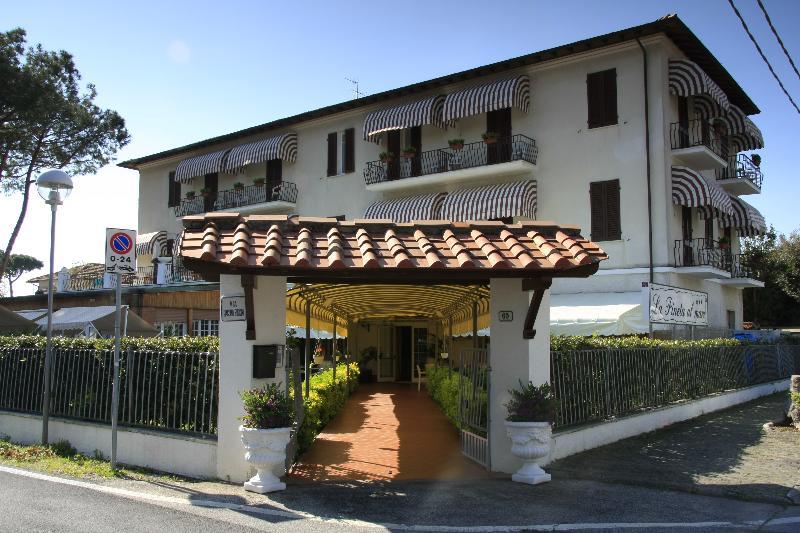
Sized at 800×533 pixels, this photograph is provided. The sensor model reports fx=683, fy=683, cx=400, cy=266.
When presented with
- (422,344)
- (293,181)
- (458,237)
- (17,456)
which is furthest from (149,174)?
(458,237)

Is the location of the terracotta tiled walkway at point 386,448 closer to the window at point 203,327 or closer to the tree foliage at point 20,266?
the window at point 203,327

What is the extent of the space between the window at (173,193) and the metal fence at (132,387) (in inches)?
970

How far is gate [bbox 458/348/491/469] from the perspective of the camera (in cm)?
892

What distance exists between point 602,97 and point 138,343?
17.4 metres

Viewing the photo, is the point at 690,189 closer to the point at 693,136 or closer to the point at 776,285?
the point at 693,136

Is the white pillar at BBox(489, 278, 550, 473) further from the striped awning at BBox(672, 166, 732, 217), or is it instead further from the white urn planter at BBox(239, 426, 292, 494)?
the striped awning at BBox(672, 166, 732, 217)

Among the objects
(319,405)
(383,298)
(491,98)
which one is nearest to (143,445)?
(319,405)

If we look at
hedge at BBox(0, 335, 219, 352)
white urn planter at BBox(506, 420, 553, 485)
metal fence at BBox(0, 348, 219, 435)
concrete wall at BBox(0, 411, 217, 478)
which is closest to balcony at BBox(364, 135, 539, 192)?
hedge at BBox(0, 335, 219, 352)

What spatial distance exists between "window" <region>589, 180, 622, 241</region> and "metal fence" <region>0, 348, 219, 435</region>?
52.4 feet

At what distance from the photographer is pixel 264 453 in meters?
7.46

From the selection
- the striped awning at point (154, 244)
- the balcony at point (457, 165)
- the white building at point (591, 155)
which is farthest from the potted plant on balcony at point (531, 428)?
the striped awning at point (154, 244)

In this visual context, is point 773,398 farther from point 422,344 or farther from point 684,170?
point 422,344

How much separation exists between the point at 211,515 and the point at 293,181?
24630 millimetres

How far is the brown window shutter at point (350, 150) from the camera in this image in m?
28.3
